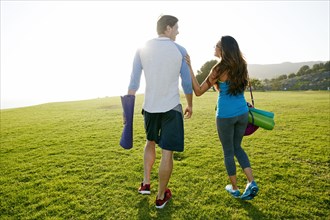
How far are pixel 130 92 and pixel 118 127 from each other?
22.9 feet

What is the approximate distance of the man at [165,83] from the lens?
11.5 ft

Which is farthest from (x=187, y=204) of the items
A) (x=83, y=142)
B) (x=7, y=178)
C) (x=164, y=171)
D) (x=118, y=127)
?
(x=118, y=127)

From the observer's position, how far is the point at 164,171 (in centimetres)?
379

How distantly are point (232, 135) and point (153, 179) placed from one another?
1900 mm

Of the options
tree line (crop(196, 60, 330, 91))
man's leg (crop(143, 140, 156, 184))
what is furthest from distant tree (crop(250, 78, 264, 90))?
man's leg (crop(143, 140, 156, 184))

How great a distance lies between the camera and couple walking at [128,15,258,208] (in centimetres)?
355

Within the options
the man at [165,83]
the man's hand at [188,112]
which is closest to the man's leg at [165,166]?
the man at [165,83]

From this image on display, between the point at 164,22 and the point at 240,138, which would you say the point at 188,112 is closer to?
the point at 240,138

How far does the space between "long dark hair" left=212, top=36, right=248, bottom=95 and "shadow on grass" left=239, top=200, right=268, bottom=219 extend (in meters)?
1.78

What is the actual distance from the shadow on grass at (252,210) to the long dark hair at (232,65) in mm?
1781

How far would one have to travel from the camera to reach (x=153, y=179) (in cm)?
495

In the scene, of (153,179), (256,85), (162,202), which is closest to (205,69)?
(256,85)

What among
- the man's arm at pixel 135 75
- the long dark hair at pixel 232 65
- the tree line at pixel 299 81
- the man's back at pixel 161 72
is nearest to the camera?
the man's back at pixel 161 72

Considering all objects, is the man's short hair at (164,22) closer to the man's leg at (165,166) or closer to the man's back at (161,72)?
the man's back at (161,72)
